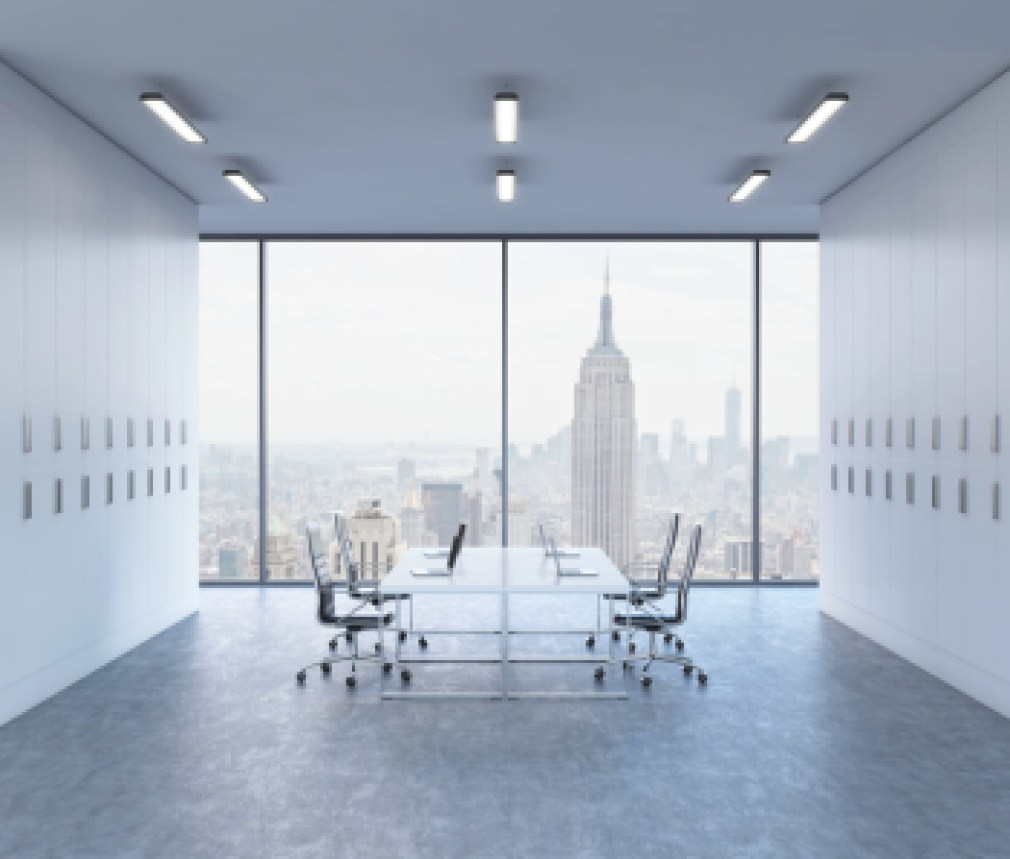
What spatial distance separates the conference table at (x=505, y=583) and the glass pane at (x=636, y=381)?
2770 mm

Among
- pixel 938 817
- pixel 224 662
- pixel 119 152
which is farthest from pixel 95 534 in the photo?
pixel 938 817

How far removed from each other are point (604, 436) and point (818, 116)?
16.0 ft

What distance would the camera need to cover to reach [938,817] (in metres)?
4.00

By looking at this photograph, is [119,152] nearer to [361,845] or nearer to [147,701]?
[147,701]

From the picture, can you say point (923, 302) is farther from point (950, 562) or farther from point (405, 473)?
point (405, 473)

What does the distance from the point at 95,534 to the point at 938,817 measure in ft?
17.7

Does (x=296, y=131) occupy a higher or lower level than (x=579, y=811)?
higher

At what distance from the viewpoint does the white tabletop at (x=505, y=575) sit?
5602 millimetres

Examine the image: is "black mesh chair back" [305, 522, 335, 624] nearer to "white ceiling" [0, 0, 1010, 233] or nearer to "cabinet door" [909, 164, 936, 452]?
"white ceiling" [0, 0, 1010, 233]

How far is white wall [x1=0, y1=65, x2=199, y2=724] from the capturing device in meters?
5.50

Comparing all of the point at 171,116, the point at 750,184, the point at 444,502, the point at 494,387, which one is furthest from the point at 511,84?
the point at 444,502

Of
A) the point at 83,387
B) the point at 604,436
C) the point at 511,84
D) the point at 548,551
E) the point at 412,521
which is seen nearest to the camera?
the point at 511,84

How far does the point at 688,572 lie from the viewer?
21.1ft

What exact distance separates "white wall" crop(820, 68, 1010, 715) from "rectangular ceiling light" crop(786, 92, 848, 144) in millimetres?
905
